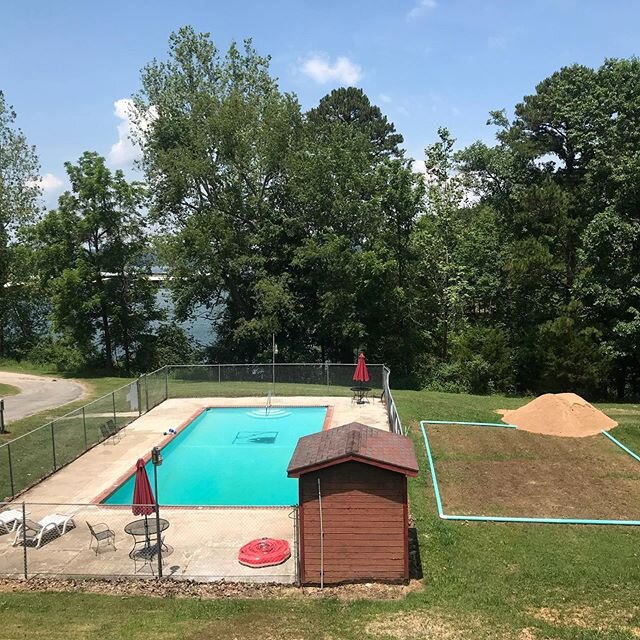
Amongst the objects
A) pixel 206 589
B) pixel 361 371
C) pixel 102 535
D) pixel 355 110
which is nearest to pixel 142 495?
pixel 102 535

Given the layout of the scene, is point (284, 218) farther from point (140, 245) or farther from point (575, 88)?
point (575, 88)

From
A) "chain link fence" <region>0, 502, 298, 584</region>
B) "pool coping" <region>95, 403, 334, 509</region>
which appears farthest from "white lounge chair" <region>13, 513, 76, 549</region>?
"pool coping" <region>95, 403, 334, 509</region>

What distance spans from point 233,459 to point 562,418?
1120 centimetres

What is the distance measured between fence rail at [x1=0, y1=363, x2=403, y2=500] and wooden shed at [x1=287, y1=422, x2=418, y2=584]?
6.39 metres

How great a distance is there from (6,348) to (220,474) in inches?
1275

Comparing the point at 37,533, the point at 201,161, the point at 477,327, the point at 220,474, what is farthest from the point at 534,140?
the point at 37,533

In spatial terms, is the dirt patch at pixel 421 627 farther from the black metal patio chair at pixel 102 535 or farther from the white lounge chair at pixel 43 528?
the white lounge chair at pixel 43 528

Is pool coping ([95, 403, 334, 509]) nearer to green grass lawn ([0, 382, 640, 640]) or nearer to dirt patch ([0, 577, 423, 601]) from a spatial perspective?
dirt patch ([0, 577, 423, 601])

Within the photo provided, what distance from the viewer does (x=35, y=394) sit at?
96.5 feet

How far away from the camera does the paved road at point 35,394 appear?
25328 mm

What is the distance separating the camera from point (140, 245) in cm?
3791

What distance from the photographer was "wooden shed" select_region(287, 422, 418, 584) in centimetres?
1081

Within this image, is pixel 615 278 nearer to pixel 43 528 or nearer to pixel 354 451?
pixel 354 451

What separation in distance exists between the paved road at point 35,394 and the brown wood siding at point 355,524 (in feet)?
53.8
